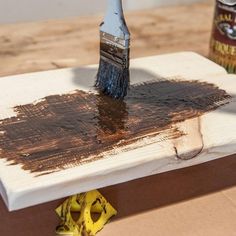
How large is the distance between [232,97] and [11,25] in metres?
0.56

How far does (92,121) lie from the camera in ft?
1.98

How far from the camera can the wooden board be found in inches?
19.5

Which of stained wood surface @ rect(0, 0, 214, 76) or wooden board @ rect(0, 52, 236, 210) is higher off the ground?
wooden board @ rect(0, 52, 236, 210)

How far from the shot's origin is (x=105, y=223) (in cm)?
58

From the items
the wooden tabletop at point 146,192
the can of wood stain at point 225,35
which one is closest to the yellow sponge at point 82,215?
the wooden tabletop at point 146,192

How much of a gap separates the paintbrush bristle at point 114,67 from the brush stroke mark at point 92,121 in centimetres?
1

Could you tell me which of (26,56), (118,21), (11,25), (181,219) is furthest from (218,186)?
(11,25)

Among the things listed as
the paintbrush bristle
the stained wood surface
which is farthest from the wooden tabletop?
the paintbrush bristle

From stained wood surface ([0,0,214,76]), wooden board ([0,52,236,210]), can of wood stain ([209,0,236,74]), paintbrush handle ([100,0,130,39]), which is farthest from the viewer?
stained wood surface ([0,0,214,76])

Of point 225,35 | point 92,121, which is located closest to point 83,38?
point 225,35

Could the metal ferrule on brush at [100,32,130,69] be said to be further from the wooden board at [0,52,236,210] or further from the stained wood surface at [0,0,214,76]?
the stained wood surface at [0,0,214,76]

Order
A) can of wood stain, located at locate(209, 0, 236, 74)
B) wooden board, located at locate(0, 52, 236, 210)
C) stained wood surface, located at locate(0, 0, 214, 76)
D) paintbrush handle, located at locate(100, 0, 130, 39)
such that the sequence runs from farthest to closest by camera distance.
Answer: stained wood surface, located at locate(0, 0, 214, 76) < can of wood stain, located at locate(209, 0, 236, 74) < paintbrush handle, located at locate(100, 0, 130, 39) < wooden board, located at locate(0, 52, 236, 210)

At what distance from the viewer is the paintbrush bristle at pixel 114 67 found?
2.11 ft

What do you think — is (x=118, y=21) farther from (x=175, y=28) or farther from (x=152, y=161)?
(x=175, y=28)
